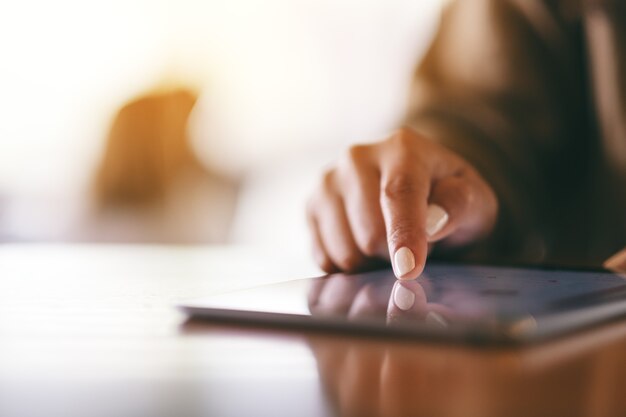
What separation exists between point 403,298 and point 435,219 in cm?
20

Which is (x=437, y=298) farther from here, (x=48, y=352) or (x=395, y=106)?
(x=395, y=106)

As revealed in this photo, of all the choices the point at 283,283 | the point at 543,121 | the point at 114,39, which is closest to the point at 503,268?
the point at 283,283

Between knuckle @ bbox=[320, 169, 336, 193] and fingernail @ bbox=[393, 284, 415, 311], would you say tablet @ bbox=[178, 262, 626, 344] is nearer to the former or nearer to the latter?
fingernail @ bbox=[393, 284, 415, 311]

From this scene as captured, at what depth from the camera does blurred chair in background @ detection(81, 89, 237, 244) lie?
8.14 ft

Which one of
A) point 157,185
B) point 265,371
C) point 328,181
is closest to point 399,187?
point 328,181

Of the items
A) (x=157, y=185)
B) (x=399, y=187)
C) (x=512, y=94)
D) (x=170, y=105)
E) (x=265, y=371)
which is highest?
(x=170, y=105)

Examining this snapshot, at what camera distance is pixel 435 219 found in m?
0.56

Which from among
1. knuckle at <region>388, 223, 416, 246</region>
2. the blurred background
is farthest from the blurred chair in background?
knuckle at <region>388, 223, 416, 246</region>

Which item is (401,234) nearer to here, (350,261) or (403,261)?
(403,261)

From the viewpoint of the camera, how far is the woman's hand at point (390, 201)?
535 millimetres

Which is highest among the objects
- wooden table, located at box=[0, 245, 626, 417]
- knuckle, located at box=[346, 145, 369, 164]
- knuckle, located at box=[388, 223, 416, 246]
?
knuckle, located at box=[346, 145, 369, 164]

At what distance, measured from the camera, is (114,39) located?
101 inches

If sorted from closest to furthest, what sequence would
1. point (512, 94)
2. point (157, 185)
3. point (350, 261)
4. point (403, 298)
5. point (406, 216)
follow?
point (403, 298) → point (406, 216) → point (350, 261) → point (512, 94) → point (157, 185)

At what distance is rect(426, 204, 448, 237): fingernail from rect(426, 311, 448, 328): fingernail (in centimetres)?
22
